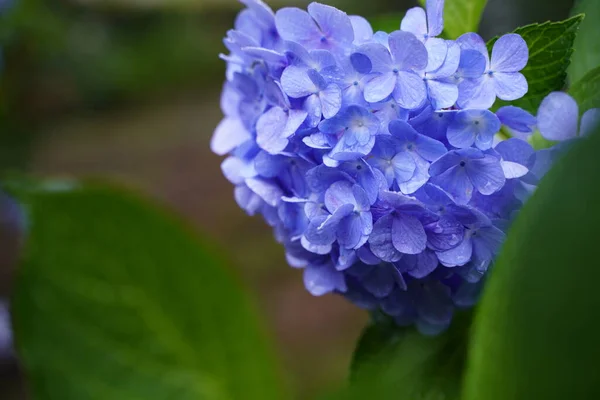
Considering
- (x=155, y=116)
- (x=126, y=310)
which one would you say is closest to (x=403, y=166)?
(x=126, y=310)

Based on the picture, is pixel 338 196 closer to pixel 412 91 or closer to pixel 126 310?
pixel 412 91

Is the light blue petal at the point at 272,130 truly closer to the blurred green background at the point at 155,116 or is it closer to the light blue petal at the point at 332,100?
the light blue petal at the point at 332,100

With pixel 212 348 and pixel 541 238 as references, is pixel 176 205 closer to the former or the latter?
pixel 212 348

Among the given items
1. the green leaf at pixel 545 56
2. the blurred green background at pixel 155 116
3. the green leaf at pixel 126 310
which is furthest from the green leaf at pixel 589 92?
the blurred green background at pixel 155 116

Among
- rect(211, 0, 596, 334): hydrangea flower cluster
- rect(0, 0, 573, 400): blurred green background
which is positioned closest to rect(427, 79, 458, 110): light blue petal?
rect(211, 0, 596, 334): hydrangea flower cluster

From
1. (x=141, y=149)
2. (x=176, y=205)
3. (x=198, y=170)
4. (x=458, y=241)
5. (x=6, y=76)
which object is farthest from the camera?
(x=141, y=149)

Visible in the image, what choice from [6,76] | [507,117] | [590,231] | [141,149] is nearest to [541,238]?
[590,231]
